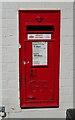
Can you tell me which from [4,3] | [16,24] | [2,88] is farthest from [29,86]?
[4,3]

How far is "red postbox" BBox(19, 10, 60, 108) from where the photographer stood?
430cm

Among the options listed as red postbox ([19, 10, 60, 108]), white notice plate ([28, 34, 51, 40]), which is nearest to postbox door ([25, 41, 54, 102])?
red postbox ([19, 10, 60, 108])

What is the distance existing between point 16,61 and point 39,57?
1.55 feet

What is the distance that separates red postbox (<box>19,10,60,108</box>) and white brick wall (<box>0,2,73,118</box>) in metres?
0.10

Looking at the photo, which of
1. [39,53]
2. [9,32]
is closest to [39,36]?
[39,53]

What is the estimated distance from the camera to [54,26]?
14.2ft

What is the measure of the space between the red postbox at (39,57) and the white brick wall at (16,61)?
10 cm

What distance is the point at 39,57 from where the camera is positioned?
14.4 feet

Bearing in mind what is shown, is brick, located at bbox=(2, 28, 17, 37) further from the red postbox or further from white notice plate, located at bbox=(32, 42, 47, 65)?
white notice plate, located at bbox=(32, 42, 47, 65)

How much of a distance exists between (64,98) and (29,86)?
2.58 ft

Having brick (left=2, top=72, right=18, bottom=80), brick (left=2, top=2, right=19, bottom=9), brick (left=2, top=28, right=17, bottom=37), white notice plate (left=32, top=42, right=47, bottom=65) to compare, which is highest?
brick (left=2, top=2, right=19, bottom=9)

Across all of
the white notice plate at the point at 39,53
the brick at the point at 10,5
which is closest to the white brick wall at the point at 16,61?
the brick at the point at 10,5

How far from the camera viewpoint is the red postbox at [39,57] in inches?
169

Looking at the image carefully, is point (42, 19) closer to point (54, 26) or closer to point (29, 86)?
point (54, 26)
